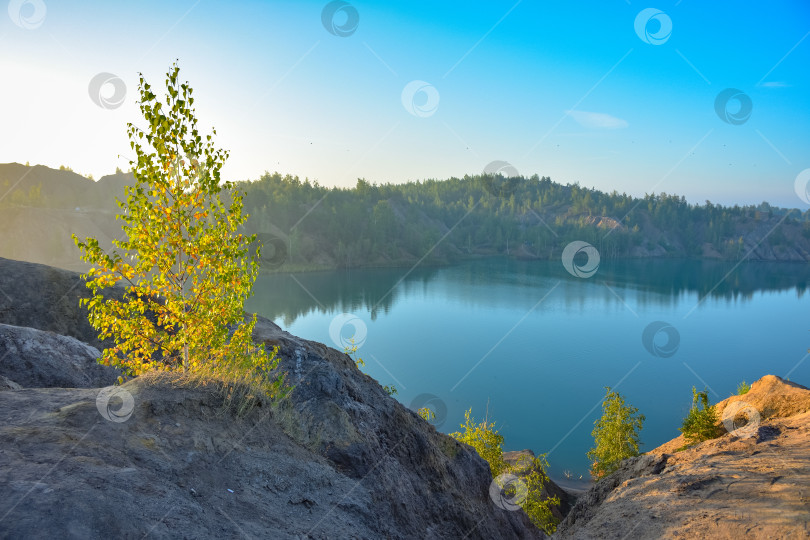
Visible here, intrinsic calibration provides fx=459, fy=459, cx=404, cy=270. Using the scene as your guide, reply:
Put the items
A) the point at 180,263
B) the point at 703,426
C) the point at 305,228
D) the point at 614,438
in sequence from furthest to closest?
the point at 305,228 → the point at 614,438 → the point at 703,426 → the point at 180,263

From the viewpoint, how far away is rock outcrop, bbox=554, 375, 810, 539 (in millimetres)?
7828

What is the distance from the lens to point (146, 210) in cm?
775

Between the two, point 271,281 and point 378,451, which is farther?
point 271,281

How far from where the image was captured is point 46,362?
11086 millimetres

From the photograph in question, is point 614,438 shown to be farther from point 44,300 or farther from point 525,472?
point 44,300

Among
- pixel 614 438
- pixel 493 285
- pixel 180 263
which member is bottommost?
pixel 614 438

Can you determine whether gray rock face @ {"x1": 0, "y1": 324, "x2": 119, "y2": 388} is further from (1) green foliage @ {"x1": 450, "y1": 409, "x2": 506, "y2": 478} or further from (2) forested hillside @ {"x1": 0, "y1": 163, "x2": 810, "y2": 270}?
(2) forested hillside @ {"x1": 0, "y1": 163, "x2": 810, "y2": 270}

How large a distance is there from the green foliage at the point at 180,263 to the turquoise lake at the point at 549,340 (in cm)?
3283

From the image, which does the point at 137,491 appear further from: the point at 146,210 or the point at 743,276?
the point at 743,276

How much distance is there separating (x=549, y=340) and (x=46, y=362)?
58593 millimetres

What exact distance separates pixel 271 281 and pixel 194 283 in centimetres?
9629

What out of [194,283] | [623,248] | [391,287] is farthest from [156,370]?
[623,248]

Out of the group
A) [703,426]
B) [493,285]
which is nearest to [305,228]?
[493,285]

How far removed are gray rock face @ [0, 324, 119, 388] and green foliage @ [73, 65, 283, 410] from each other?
13.1ft
